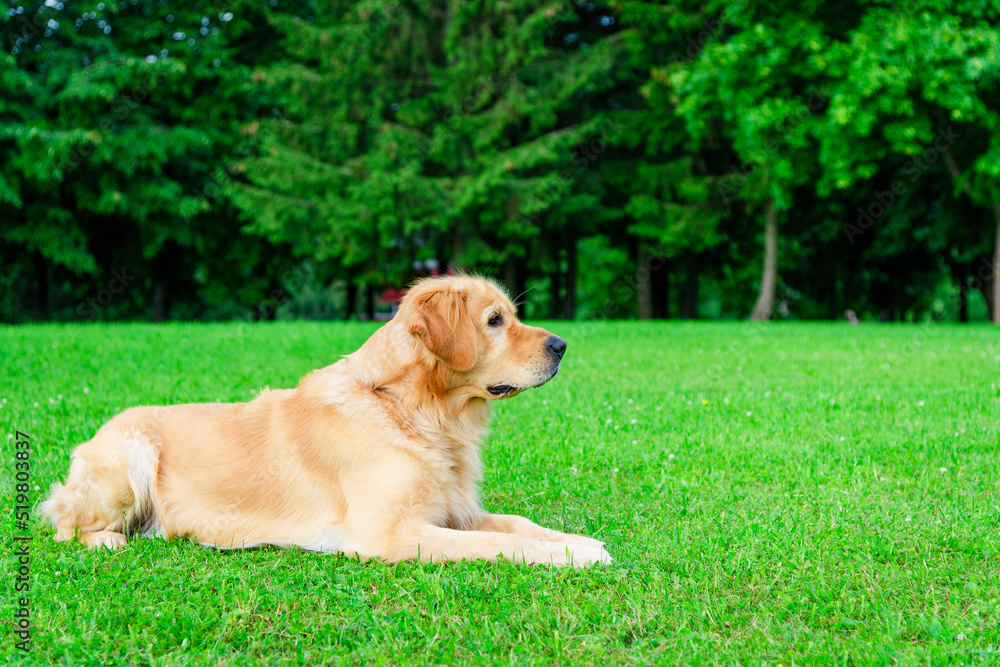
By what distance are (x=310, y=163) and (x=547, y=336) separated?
2104cm

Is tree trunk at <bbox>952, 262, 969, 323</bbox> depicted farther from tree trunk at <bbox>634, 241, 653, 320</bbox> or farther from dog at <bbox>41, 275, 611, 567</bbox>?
dog at <bbox>41, 275, 611, 567</bbox>

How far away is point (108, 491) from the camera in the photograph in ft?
13.5

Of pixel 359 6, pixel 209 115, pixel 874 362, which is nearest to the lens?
pixel 874 362

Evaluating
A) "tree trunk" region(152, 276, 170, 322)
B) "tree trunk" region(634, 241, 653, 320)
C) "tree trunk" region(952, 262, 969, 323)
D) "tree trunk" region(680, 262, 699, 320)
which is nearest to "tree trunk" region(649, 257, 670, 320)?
"tree trunk" region(680, 262, 699, 320)

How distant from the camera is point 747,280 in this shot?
34531mm

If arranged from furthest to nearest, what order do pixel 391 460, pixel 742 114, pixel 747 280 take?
pixel 747 280 < pixel 742 114 < pixel 391 460

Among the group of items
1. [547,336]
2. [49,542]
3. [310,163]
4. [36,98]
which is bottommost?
[49,542]

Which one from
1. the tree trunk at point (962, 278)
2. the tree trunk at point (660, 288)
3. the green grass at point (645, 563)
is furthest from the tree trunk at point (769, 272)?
the green grass at point (645, 563)

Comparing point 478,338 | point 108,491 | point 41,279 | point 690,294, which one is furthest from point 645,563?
point 41,279

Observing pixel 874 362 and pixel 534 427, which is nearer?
pixel 534 427

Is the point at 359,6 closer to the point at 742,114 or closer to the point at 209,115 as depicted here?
the point at 209,115

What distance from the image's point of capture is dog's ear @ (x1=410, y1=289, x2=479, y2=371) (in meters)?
3.98

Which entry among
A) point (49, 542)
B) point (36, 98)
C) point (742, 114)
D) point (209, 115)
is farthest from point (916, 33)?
point (36, 98)

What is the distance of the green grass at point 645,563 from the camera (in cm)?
285
